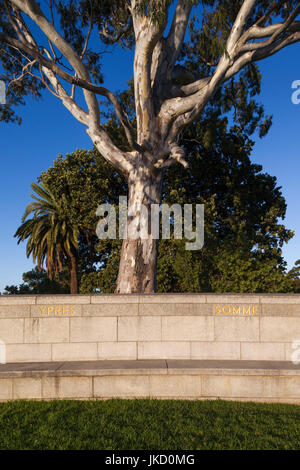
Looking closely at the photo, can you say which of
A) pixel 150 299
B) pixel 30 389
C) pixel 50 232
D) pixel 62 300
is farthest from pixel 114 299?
pixel 50 232

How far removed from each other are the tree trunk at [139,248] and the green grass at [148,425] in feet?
17.4

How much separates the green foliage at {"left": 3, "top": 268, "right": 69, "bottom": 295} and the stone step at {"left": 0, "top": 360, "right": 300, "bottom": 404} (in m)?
29.7

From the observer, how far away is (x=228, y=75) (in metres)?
13.1

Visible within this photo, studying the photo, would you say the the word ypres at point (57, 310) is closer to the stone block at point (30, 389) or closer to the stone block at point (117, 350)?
the stone block at point (117, 350)

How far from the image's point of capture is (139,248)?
11953 mm

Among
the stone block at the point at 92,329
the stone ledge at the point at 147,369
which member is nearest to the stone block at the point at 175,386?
the stone ledge at the point at 147,369

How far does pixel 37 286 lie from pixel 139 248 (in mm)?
31595

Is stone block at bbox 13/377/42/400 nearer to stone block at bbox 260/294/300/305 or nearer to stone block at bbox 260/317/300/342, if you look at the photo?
stone block at bbox 260/317/300/342

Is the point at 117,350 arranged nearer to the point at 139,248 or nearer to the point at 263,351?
the point at 263,351

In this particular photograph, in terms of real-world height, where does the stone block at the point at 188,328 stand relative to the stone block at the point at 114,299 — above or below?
below

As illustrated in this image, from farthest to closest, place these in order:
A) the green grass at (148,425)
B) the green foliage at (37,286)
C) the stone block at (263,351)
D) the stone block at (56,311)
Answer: the green foliage at (37,286) → the stone block at (56,311) → the stone block at (263,351) → the green grass at (148,425)

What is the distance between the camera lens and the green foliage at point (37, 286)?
3900cm
